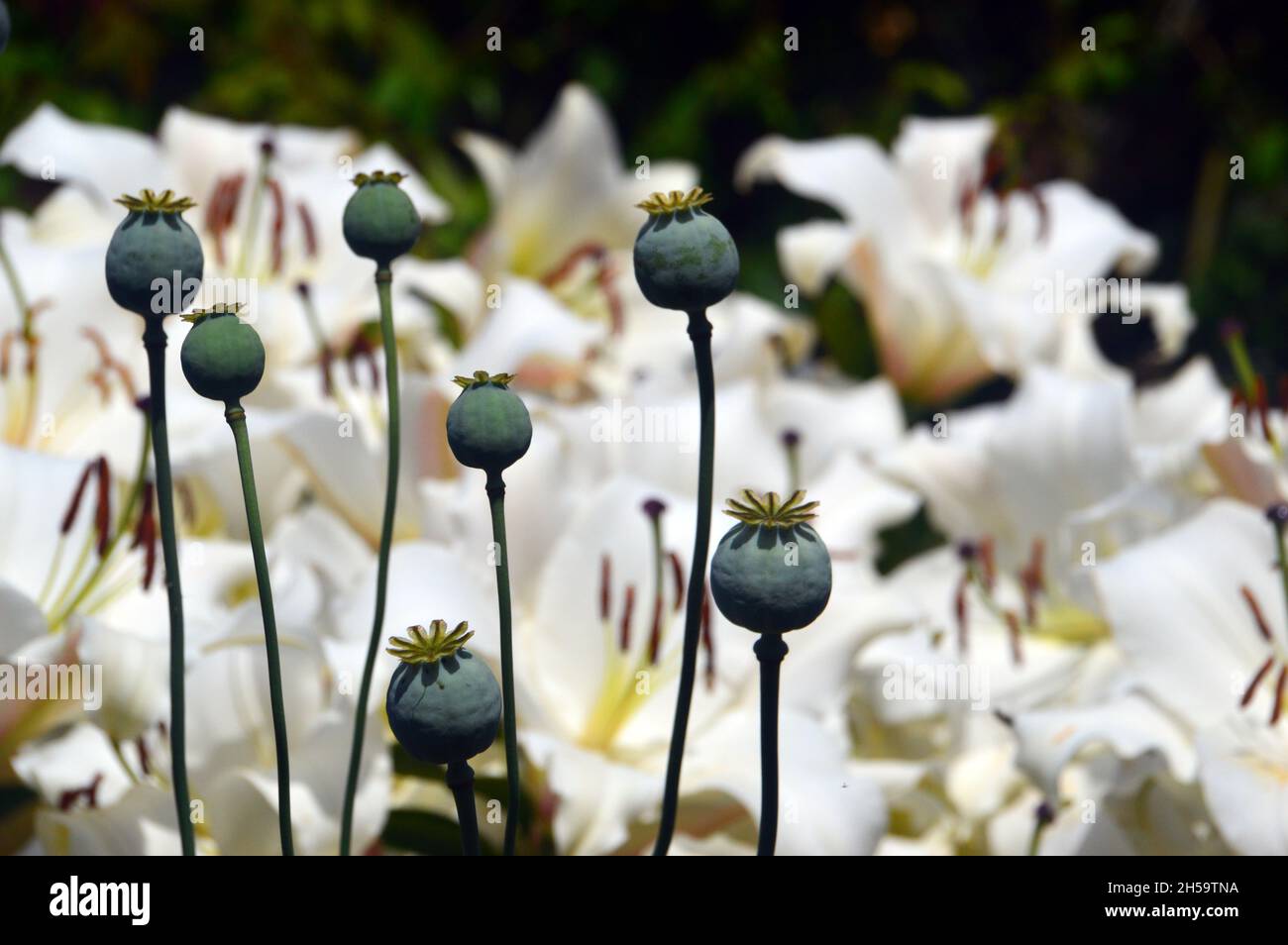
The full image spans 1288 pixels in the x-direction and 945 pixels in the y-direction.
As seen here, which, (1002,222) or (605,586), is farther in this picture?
(1002,222)

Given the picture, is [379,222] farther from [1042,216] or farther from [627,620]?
[1042,216]

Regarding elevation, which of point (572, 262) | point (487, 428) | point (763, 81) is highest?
point (763, 81)

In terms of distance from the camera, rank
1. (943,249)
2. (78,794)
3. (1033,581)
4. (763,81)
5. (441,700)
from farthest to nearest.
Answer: (763,81), (943,249), (1033,581), (78,794), (441,700)

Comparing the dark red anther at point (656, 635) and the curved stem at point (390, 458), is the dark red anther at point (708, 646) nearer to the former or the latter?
the dark red anther at point (656, 635)

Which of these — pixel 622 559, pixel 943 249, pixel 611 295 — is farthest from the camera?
pixel 943 249

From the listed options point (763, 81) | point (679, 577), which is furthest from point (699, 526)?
point (763, 81)

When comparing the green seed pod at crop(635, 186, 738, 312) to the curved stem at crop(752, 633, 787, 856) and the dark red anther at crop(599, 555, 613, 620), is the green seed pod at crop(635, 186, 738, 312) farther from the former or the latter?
the dark red anther at crop(599, 555, 613, 620)
